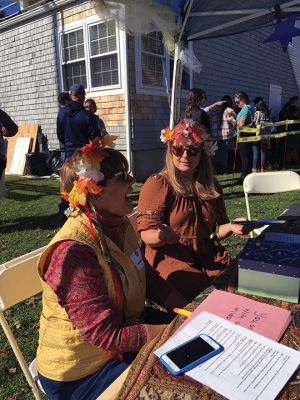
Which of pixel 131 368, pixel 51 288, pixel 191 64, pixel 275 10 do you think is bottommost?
pixel 131 368

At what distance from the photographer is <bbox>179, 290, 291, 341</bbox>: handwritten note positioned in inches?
51.4

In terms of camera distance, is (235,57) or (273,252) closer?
(273,252)

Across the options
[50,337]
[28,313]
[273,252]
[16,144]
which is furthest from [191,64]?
[16,144]

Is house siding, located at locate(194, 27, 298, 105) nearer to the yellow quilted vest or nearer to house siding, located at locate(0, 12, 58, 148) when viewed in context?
house siding, located at locate(0, 12, 58, 148)

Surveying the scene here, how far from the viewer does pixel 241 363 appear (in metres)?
1.12

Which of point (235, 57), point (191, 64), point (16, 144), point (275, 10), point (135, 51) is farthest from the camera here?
point (235, 57)

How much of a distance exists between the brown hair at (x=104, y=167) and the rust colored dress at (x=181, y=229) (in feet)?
2.29

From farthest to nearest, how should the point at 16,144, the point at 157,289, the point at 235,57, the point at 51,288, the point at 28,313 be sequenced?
the point at 235,57 → the point at 16,144 → the point at 28,313 → the point at 157,289 → the point at 51,288

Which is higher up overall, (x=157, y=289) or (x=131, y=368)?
(x=131, y=368)

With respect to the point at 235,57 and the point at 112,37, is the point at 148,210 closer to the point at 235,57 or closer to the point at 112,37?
Answer: the point at 112,37

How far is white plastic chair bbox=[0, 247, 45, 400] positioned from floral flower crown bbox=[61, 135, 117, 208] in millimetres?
471

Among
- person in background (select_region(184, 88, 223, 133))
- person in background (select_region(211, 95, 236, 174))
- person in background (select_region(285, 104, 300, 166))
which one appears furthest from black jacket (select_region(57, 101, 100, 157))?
person in background (select_region(285, 104, 300, 166))

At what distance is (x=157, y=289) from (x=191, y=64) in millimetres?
3607

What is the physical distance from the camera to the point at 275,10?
4305mm
